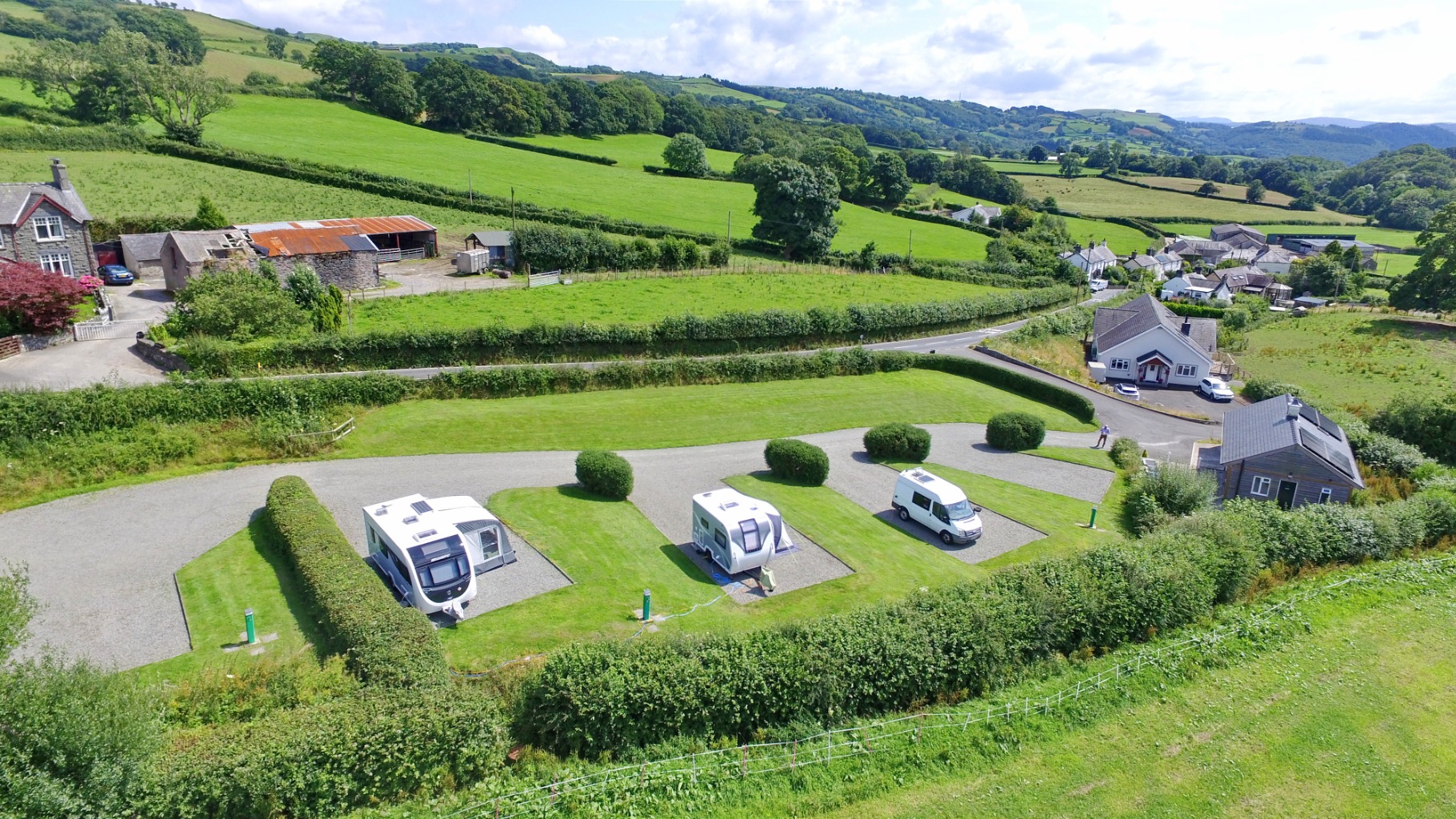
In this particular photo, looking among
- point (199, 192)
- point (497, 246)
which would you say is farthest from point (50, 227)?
point (497, 246)

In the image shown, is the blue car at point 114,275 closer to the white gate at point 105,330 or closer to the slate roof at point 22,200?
the slate roof at point 22,200

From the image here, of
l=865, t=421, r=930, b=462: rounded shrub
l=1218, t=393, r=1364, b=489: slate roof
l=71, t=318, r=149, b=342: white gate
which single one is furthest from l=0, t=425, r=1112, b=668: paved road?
l=71, t=318, r=149, b=342: white gate

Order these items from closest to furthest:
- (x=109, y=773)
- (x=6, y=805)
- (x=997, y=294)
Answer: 1. (x=6, y=805)
2. (x=109, y=773)
3. (x=997, y=294)

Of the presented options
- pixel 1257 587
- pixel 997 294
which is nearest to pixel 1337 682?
pixel 1257 587

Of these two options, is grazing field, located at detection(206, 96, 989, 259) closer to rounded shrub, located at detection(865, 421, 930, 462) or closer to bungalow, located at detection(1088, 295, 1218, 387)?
bungalow, located at detection(1088, 295, 1218, 387)

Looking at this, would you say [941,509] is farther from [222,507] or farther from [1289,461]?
[222,507]

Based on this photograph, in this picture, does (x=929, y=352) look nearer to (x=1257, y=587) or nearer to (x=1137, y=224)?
(x=1257, y=587)
